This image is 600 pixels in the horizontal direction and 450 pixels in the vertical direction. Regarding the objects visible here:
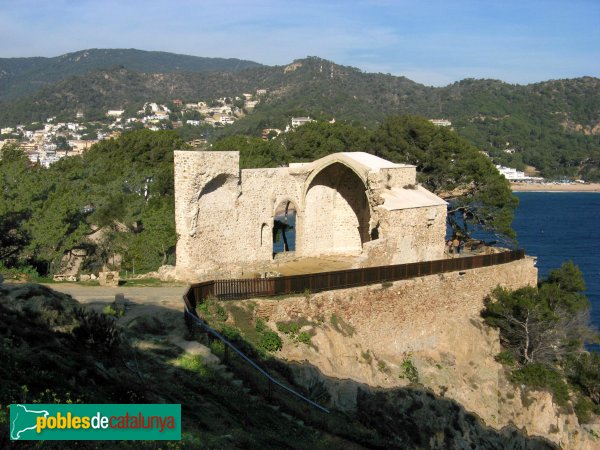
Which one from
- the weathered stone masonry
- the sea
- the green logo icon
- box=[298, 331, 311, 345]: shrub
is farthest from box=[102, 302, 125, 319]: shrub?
the sea

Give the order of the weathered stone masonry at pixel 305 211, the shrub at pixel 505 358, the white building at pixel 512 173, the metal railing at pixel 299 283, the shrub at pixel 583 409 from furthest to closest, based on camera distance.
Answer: the white building at pixel 512 173, the shrub at pixel 505 358, the shrub at pixel 583 409, the weathered stone masonry at pixel 305 211, the metal railing at pixel 299 283

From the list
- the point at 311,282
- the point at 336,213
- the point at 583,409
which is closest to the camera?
the point at 311,282

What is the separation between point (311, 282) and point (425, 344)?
5671 millimetres

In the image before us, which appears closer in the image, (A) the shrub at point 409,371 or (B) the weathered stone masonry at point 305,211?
(A) the shrub at point 409,371

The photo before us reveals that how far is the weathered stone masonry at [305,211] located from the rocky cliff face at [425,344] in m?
1.99

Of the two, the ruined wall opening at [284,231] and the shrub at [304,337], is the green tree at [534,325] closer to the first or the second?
the ruined wall opening at [284,231]

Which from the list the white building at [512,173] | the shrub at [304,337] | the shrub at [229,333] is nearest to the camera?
the shrub at [229,333]

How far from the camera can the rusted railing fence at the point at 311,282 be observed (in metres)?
18.4

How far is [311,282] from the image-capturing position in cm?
1975

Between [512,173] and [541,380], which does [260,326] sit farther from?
[512,173]

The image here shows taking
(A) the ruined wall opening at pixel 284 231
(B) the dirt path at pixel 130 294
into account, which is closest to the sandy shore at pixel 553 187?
(A) the ruined wall opening at pixel 284 231

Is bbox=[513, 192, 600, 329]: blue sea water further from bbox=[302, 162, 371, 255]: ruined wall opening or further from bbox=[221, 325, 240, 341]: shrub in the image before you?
bbox=[221, 325, 240, 341]: shrub

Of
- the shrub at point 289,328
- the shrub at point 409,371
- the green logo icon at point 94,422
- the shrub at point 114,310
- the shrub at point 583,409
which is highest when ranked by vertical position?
the green logo icon at point 94,422

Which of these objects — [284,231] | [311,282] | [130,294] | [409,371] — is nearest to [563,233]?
[284,231]
